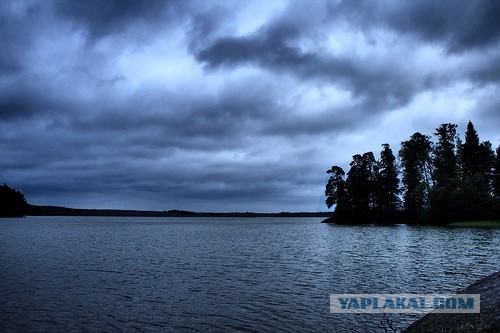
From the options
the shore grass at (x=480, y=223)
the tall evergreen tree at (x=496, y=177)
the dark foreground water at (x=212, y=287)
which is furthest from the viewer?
the tall evergreen tree at (x=496, y=177)

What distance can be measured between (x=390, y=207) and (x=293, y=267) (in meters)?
102

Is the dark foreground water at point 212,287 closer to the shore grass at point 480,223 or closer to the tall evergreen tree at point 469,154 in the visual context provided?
the shore grass at point 480,223

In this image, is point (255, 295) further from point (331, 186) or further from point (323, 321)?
point (331, 186)

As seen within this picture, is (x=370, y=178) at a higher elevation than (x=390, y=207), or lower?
higher

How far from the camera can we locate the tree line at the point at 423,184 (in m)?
91.7

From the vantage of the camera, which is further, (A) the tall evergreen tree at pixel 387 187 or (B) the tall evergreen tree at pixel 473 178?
(A) the tall evergreen tree at pixel 387 187

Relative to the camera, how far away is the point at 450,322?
952 cm

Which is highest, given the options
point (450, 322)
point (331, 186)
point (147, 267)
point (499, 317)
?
point (331, 186)

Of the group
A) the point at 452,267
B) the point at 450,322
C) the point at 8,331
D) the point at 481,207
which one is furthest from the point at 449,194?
the point at 8,331

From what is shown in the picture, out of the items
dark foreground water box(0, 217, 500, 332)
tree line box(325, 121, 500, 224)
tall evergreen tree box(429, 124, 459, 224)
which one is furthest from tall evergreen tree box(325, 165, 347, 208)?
dark foreground water box(0, 217, 500, 332)

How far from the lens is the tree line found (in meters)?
91.7

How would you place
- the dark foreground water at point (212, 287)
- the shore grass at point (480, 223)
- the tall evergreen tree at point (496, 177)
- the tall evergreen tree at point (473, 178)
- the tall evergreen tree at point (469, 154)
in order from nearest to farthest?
the dark foreground water at point (212, 287) < the shore grass at point (480, 223) < the tall evergreen tree at point (473, 178) < the tall evergreen tree at point (496, 177) < the tall evergreen tree at point (469, 154)

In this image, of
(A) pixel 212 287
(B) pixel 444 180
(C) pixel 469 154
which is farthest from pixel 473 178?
(A) pixel 212 287

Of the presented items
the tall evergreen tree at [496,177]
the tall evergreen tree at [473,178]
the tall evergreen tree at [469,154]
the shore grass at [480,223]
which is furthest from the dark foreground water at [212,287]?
the tall evergreen tree at [469,154]
